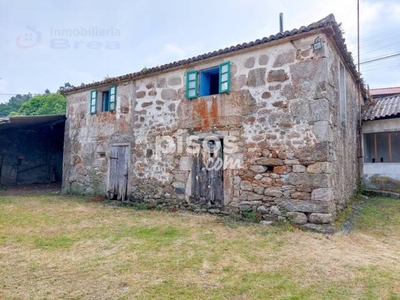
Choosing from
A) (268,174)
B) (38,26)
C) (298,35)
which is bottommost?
(268,174)

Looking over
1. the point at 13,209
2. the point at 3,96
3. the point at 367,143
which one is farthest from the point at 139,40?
the point at 3,96

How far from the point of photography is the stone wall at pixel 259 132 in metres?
5.57

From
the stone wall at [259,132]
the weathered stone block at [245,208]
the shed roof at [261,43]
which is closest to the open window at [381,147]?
the shed roof at [261,43]

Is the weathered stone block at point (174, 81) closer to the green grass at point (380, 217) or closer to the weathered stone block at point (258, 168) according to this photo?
the weathered stone block at point (258, 168)

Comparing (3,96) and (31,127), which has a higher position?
(3,96)

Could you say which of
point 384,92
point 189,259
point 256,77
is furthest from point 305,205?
point 384,92

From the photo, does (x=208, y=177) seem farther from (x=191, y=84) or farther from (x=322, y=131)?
(x=322, y=131)

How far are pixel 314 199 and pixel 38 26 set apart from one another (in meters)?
10.5

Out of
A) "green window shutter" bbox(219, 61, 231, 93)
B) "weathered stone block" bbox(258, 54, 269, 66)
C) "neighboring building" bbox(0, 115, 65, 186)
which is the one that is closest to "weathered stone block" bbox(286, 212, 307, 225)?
"green window shutter" bbox(219, 61, 231, 93)

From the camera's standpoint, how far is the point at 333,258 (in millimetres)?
3938

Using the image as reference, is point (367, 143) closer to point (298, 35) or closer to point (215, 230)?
point (298, 35)

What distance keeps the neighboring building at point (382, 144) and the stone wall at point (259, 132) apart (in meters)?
2.75

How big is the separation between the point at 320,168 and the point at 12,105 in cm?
4589

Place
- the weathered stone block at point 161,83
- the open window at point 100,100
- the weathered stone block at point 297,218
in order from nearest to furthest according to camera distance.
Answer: the weathered stone block at point 297,218
the weathered stone block at point 161,83
the open window at point 100,100
